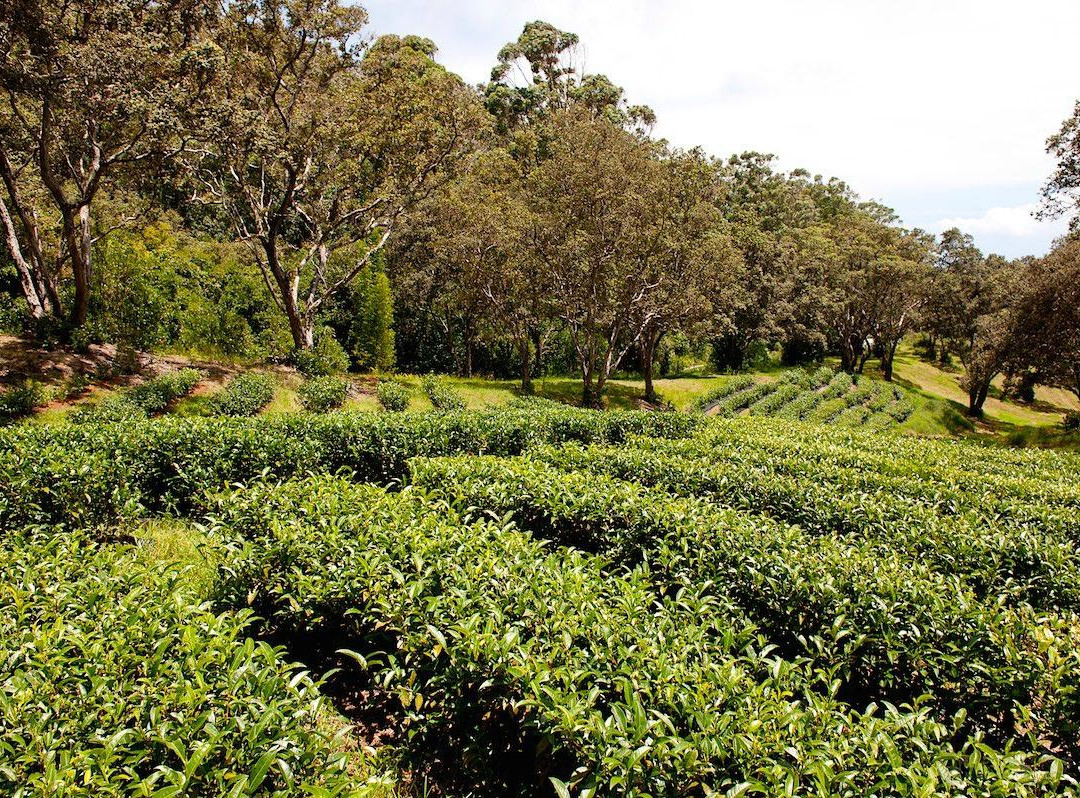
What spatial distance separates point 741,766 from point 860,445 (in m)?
12.7

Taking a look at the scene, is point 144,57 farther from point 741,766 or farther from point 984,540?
point 984,540

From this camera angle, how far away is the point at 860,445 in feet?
44.8

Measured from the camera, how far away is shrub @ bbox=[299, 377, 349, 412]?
15.9 meters

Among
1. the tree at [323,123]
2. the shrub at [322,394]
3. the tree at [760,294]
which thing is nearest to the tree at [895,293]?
the tree at [760,294]

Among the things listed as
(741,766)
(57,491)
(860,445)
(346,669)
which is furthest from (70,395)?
(860,445)

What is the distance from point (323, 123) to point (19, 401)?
11387 millimetres

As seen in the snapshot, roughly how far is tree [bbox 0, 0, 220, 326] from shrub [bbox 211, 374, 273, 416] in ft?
16.3

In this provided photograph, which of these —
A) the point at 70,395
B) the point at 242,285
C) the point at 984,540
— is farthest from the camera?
the point at 242,285

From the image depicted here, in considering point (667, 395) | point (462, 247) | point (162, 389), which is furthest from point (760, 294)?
point (162, 389)

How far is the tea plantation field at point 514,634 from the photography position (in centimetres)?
288

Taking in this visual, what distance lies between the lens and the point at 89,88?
11594 mm

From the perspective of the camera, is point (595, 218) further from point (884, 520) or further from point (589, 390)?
point (884, 520)

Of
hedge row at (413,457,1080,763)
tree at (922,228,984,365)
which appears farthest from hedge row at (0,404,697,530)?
tree at (922,228,984,365)

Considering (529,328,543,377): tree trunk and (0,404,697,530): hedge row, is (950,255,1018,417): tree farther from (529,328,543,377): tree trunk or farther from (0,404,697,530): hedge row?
(0,404,697,530): hedge row
